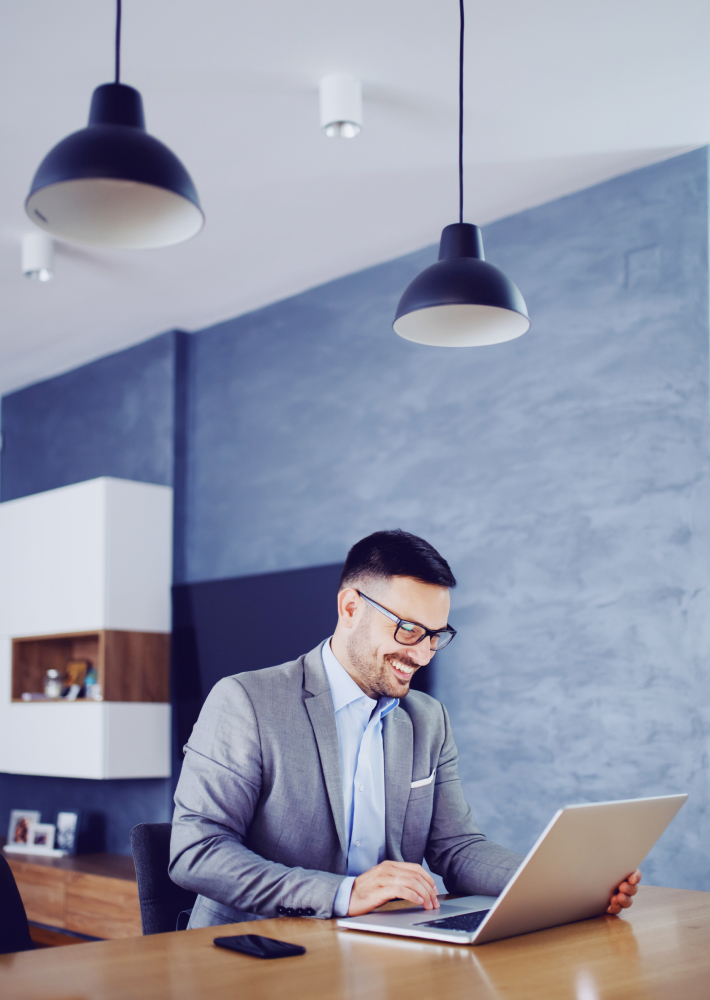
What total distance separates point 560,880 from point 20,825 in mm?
4164

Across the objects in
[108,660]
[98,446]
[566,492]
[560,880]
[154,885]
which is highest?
[98,446]

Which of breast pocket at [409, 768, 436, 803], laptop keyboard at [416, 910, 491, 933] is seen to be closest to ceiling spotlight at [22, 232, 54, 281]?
breast pocket at [409, 768, 436, 803]

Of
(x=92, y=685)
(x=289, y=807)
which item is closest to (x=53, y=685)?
(x=92, y=685)

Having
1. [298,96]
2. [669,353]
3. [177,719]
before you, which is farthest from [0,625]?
[669,353]

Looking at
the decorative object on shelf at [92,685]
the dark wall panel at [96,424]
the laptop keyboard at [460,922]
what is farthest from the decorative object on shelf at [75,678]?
the laptop keyboard at [460,922]

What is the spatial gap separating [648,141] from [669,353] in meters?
0.70

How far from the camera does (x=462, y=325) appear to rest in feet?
7.47

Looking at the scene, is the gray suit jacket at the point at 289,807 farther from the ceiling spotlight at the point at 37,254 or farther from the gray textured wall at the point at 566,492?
the ceiling spotlight at the point at 37,254

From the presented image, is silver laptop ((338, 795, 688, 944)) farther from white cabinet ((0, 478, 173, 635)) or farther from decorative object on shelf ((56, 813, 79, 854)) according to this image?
decorative object on shelf ((56, 813, 79, 854))

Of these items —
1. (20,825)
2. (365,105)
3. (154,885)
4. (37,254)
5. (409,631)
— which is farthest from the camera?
(20,825)

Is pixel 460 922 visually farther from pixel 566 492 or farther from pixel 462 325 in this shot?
pixel 566 492

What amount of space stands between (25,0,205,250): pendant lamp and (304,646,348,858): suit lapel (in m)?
0.89

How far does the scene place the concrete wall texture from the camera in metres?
2.98

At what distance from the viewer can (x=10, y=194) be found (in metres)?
3.40
